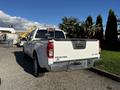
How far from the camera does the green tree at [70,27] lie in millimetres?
37131

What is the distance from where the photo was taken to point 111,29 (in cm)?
2816

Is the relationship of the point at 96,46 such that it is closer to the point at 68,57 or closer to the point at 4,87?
the point at 68,57

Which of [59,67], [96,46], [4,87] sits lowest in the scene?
[4,87]

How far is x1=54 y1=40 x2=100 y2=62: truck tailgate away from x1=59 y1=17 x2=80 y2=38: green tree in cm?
2690

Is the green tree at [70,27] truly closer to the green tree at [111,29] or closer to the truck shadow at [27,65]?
the green tree at [111,29]

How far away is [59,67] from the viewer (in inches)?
309

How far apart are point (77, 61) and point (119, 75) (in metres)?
1.83

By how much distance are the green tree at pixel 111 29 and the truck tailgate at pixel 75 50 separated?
Result: 19261 mm

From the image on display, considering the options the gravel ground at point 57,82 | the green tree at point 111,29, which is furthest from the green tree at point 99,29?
the gravel ground at point 57,82

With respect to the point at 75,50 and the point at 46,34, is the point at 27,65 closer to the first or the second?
the point at 46,34

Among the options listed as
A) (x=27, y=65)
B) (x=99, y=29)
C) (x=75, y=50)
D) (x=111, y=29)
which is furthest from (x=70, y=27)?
(x=75, y=50)

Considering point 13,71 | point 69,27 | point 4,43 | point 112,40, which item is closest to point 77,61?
point 13,71

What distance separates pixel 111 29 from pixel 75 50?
2087cm

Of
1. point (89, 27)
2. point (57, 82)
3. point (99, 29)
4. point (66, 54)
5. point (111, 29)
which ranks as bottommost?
point (57, 82)
